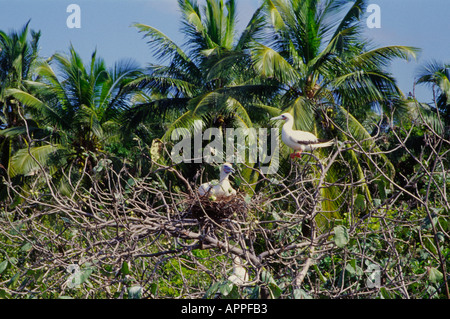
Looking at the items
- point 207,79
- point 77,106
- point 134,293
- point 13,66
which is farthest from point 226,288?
point 13,66

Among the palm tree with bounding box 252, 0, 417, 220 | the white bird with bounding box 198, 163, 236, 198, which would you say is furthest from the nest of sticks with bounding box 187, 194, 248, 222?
the palm tree with bounding box 252, 0, 417, 220

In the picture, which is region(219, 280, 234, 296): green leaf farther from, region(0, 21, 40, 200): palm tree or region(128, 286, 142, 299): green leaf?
region(0, 21, 40, 200): palm tree

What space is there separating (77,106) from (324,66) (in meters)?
6.32

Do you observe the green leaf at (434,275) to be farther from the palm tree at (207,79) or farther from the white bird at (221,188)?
the palm tree at (207,79)

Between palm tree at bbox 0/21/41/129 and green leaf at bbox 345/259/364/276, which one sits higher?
palm tree at bbox 0/21/41/129

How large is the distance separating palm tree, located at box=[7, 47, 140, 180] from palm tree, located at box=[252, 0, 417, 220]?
4125 mm

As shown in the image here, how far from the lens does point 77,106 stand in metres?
14.8

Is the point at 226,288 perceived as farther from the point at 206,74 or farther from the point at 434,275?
the point at 206,74

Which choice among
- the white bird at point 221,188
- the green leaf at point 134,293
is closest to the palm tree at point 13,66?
the white bird at point 221,188

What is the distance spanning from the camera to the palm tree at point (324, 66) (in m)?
11.7

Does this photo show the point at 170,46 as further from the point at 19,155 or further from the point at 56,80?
the point at 19,155

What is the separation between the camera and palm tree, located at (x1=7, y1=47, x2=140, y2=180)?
14.3 meters

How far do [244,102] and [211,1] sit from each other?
12.6 ft
